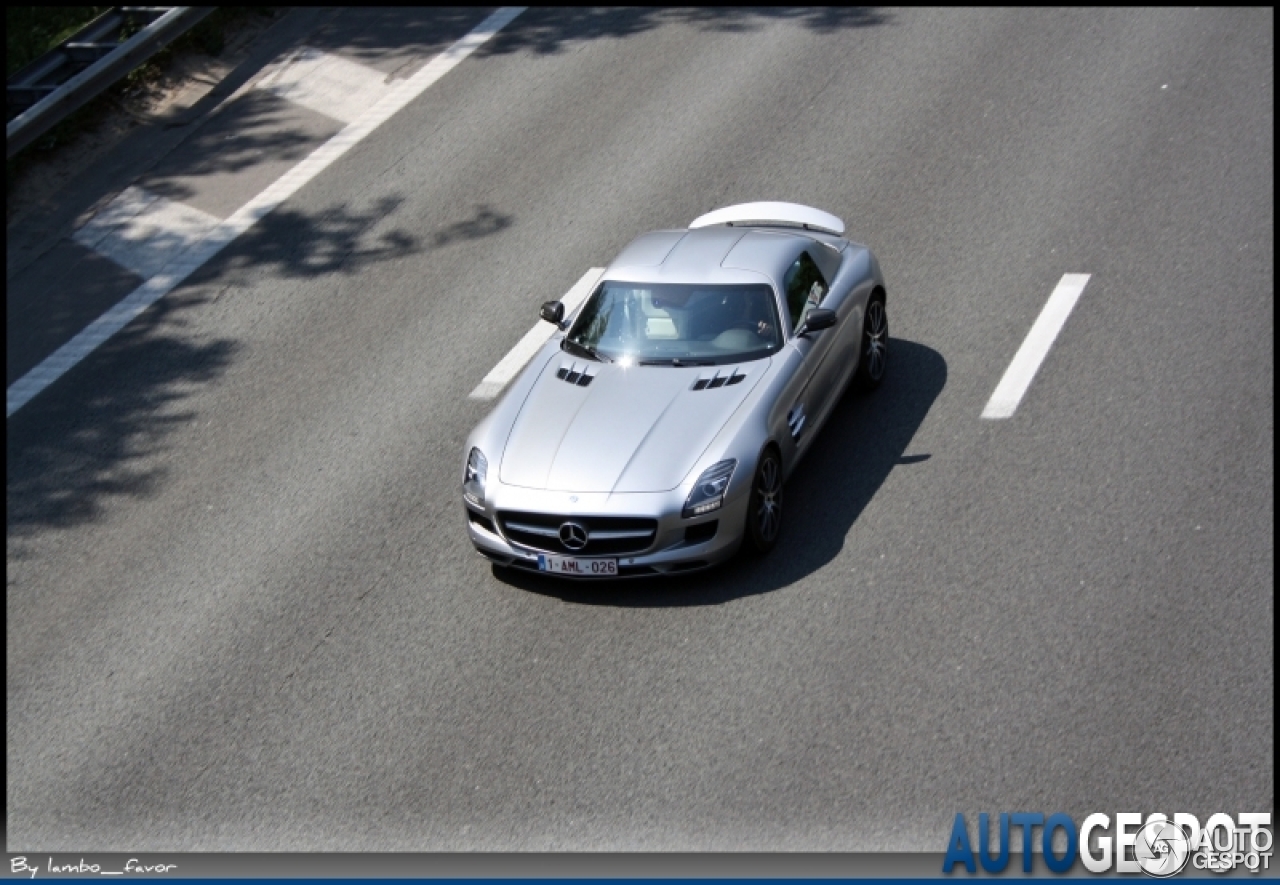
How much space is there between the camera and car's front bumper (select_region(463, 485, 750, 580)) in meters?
9.27

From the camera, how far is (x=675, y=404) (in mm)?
9922

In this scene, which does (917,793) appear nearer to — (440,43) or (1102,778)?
(1102,778)

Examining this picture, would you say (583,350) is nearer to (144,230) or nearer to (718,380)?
(718,380)

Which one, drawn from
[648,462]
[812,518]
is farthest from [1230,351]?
[648,462]

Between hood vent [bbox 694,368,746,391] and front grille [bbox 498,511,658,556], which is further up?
hood vent [bbox 694,368,746,391]

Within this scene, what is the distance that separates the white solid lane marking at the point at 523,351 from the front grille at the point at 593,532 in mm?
2788

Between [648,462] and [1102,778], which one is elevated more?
[648,462]

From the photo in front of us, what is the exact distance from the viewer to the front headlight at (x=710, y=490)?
9297 mm

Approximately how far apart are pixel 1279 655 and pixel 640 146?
9306 mm

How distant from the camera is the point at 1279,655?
27.6 ft

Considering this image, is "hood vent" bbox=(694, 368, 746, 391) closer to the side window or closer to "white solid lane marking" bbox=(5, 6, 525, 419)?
the side window
